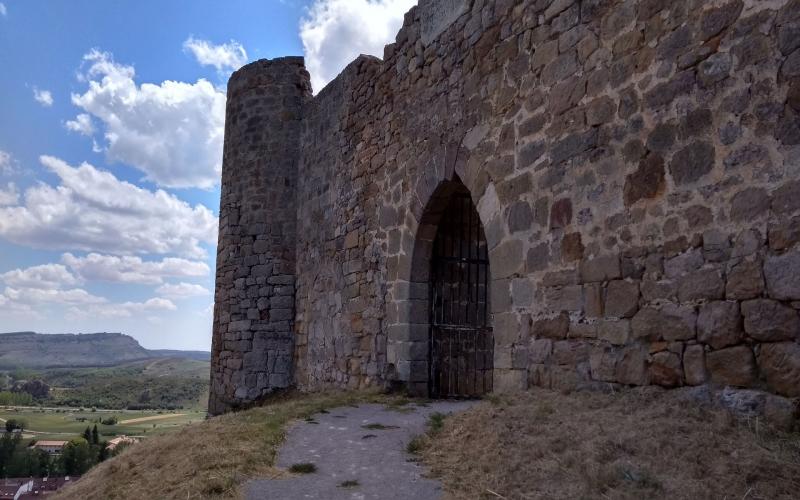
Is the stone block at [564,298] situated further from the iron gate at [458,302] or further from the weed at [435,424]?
the iron gate at [458,302]

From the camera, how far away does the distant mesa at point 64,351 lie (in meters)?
122

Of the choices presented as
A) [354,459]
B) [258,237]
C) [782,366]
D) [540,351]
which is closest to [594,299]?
[540,351]

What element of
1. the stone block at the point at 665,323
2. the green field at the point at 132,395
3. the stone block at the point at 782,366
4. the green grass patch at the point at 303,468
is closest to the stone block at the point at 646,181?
the stone block at the point at 665,323

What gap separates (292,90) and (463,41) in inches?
199

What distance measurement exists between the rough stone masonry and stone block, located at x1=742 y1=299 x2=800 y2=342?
1 centimetres

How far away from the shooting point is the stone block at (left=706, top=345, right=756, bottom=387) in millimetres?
3488

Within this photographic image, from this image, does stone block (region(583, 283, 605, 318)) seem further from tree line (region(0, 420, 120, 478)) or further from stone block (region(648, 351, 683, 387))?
tree line (region(0, 420, 120, 478))

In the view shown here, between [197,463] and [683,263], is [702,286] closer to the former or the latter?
[683,263]

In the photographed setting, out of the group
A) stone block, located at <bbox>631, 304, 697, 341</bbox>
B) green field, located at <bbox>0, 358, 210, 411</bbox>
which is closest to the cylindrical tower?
stone block, located at <bbox>631, 304, 697, 341</bbox>

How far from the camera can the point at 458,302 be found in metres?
7.88

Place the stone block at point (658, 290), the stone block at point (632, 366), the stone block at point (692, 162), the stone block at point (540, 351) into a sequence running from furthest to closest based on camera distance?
the stone block at point (540, 351) < the stone block at point (632, 366) < the stone block at point (658, 290) < the stone block at point (692, 162)

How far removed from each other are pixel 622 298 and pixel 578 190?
96 centimetres

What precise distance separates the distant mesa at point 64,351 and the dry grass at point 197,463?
11933cm

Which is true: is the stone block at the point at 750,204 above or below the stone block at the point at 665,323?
above
